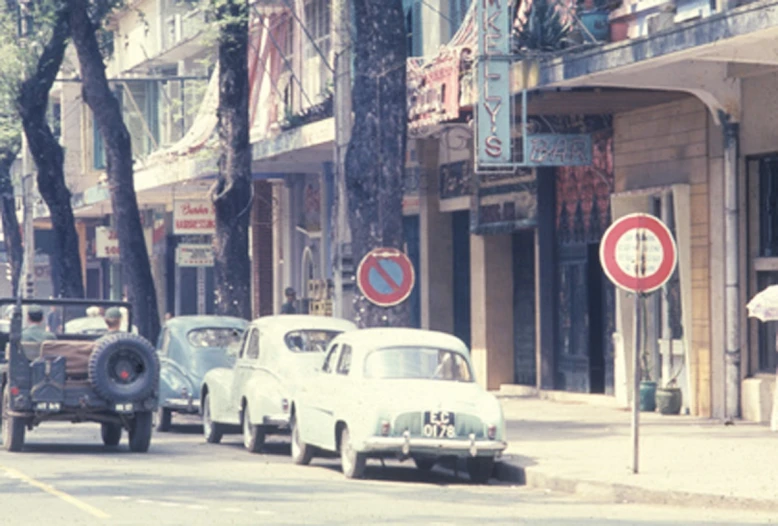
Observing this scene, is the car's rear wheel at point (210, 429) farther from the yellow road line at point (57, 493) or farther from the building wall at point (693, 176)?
the building wall at point (693, 176)

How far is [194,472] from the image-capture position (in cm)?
1834

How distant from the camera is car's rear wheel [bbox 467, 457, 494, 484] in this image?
18.3 m

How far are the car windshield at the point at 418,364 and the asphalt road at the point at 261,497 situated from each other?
3.38 feet

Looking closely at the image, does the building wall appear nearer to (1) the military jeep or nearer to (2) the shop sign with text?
(2) the shop sign with text

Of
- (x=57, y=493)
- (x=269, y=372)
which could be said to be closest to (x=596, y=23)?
(x=269, y=372)

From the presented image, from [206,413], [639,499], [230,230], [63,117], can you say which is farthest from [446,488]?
[63,117]

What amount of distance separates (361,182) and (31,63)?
19.0 m

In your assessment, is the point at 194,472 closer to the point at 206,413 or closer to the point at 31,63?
the point at 206,413

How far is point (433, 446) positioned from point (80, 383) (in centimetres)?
526

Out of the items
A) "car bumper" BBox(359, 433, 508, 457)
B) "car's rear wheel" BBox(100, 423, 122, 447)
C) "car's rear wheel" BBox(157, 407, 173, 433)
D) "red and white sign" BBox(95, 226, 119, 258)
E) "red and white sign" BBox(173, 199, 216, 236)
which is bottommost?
"car's rear wheel" BBox(157, 407, 173, 433)

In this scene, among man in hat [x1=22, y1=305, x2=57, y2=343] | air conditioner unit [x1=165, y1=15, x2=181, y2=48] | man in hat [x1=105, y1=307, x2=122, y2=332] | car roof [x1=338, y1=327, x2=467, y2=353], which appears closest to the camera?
car roof [x1=338, y1=327, x2=467, y2=353]

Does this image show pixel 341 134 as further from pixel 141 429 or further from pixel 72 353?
pixel 141 429

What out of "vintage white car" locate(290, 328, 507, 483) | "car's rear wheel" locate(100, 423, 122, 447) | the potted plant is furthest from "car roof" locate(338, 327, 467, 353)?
the potted plant

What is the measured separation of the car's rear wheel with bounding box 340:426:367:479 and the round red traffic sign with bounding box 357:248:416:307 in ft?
12.5
